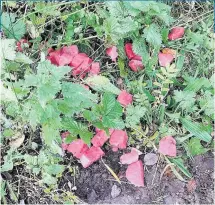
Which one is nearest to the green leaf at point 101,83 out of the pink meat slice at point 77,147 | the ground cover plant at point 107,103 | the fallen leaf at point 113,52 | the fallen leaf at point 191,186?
the ground cover plant at point 107,103

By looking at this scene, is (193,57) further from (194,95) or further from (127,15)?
(127,15)

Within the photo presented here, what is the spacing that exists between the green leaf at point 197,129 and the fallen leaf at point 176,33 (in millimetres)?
431

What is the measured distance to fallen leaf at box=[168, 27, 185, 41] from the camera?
223 centimetres

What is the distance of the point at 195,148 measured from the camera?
2074 mm

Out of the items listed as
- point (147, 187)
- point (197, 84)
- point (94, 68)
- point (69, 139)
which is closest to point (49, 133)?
point (69, 139)

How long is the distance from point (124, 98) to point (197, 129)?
38cm

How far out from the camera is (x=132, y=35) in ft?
7.09

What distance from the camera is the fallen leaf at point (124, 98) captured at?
2098mm

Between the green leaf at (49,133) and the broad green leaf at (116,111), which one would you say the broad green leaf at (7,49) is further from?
the broad green leaf at (116,111)

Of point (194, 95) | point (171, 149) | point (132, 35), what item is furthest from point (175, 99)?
point (132, 35)

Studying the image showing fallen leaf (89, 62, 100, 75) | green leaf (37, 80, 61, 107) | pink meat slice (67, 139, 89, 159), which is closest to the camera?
green leaf (37, 80, 61, 107)

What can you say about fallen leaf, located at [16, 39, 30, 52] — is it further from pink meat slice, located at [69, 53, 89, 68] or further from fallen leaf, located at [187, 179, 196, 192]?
fallen leaf, located at [187, 179, 196, 192]

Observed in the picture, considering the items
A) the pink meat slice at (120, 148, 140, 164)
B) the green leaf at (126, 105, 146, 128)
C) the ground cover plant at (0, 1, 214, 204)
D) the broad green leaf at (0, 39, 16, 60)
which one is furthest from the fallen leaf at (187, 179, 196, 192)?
the broad green leaf at (0, 39, 16, 60)

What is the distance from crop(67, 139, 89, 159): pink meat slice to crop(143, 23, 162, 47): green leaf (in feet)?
1.90
